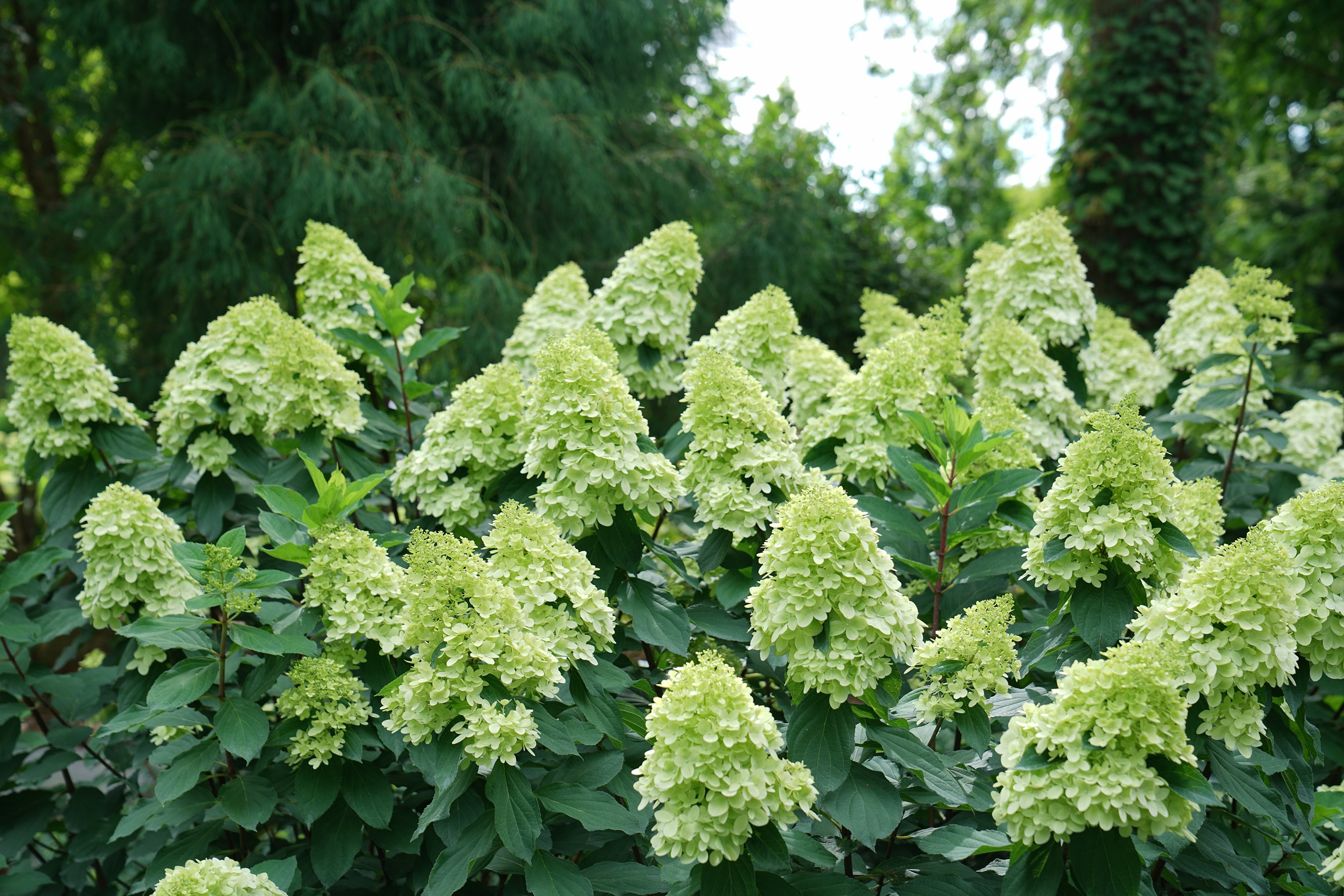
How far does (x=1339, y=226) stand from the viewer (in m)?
10.5

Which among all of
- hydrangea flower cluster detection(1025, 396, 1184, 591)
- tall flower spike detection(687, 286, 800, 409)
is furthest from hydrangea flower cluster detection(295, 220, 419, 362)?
hydrangea flower cluster detection(1025, 396, 1184, 591)

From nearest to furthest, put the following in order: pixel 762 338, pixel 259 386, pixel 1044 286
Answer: pixel 259 386
pixel 762 338
pixel 1044 286

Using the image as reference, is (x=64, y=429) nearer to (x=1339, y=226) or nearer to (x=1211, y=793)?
(x=1211, y=793)

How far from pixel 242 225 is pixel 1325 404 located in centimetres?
658

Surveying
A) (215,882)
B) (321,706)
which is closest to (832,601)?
(321,706)

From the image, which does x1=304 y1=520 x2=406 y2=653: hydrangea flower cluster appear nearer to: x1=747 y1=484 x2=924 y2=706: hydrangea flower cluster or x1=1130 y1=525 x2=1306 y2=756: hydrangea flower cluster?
x1=747 y1=484 x2=924 y2=706: hydrangea flower cluster

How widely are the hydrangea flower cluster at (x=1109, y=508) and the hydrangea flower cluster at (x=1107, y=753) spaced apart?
14.8 inches

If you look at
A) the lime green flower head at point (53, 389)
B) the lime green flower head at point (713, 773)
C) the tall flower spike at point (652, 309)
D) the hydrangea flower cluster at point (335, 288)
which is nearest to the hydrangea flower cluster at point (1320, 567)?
the lime green flower head at point (713, 773)

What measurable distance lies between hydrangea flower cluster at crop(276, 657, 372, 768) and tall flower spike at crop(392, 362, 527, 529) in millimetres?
555

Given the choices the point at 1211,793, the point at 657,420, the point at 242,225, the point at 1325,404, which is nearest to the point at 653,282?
the point at 1211,793

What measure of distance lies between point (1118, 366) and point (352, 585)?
122 inches

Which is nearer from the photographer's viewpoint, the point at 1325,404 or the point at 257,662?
the point at 257,662

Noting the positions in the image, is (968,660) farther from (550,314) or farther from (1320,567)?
(550,314)

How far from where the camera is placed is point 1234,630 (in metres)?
1.72
